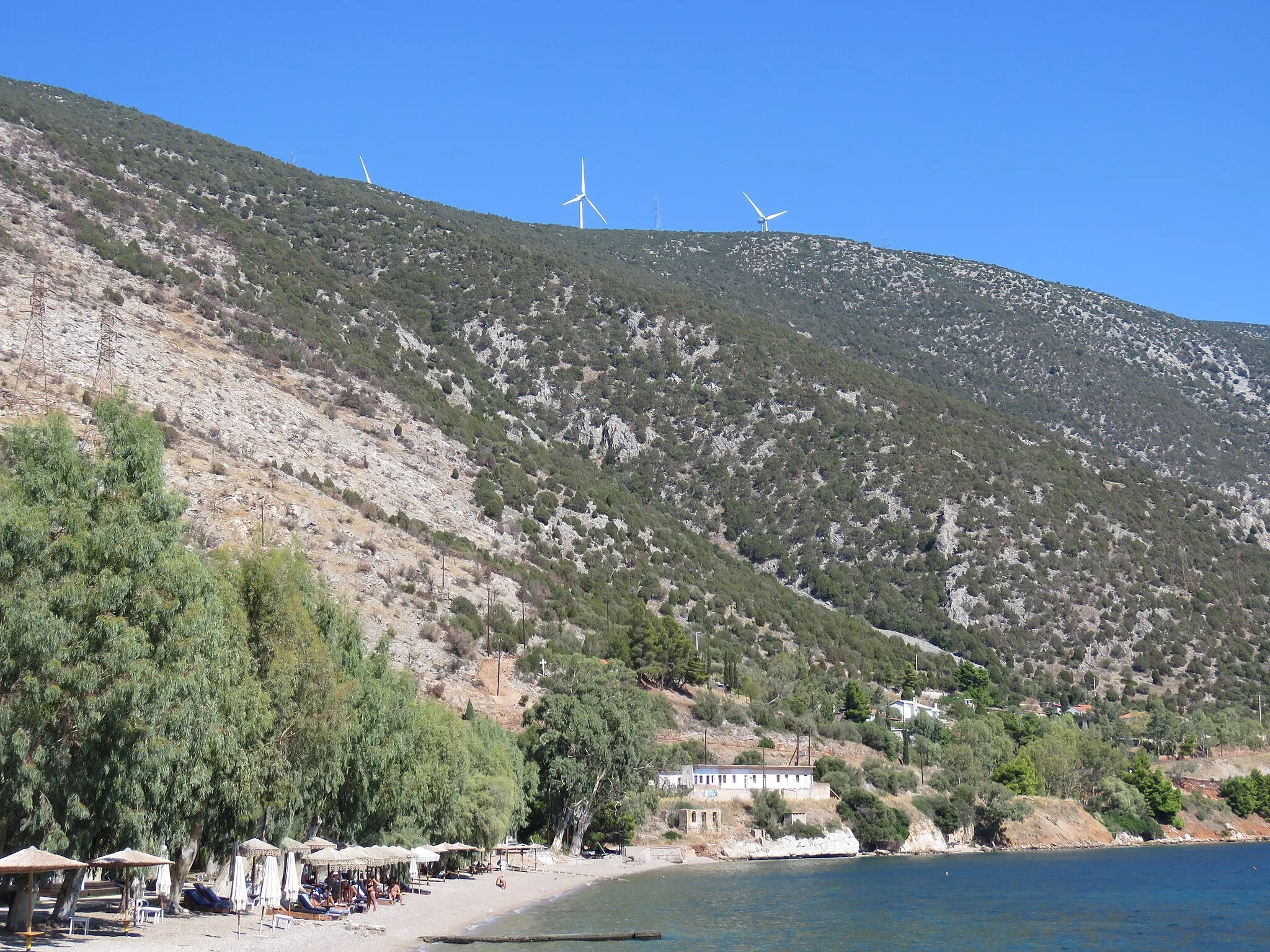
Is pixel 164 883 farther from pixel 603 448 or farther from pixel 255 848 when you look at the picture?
pixel 603 448

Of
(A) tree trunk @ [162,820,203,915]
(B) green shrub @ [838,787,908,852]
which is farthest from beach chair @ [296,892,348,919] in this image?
(B) green shrub @ [838,787,908,852]

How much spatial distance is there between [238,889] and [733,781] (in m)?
52.1

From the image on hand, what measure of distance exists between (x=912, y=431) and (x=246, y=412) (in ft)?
260

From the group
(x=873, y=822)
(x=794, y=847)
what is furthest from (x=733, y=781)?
(x=873, y=822)

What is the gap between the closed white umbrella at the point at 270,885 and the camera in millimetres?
36531

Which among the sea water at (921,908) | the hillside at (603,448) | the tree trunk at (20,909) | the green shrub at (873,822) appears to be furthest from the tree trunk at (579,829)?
the tree trunk at (20,909)

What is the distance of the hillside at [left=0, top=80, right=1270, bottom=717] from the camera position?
9075 centimetres

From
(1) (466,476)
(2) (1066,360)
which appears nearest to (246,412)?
(1) (466,476)

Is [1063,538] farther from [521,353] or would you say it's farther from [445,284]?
[445,284]

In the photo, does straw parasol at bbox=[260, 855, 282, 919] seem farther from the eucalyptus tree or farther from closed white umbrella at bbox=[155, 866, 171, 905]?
the eucalyptus tree

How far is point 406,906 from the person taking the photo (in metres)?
44.8

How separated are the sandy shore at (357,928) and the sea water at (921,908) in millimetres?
1583

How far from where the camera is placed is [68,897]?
94.7 feet

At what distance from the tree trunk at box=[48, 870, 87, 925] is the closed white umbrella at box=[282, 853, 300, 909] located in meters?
11.1
